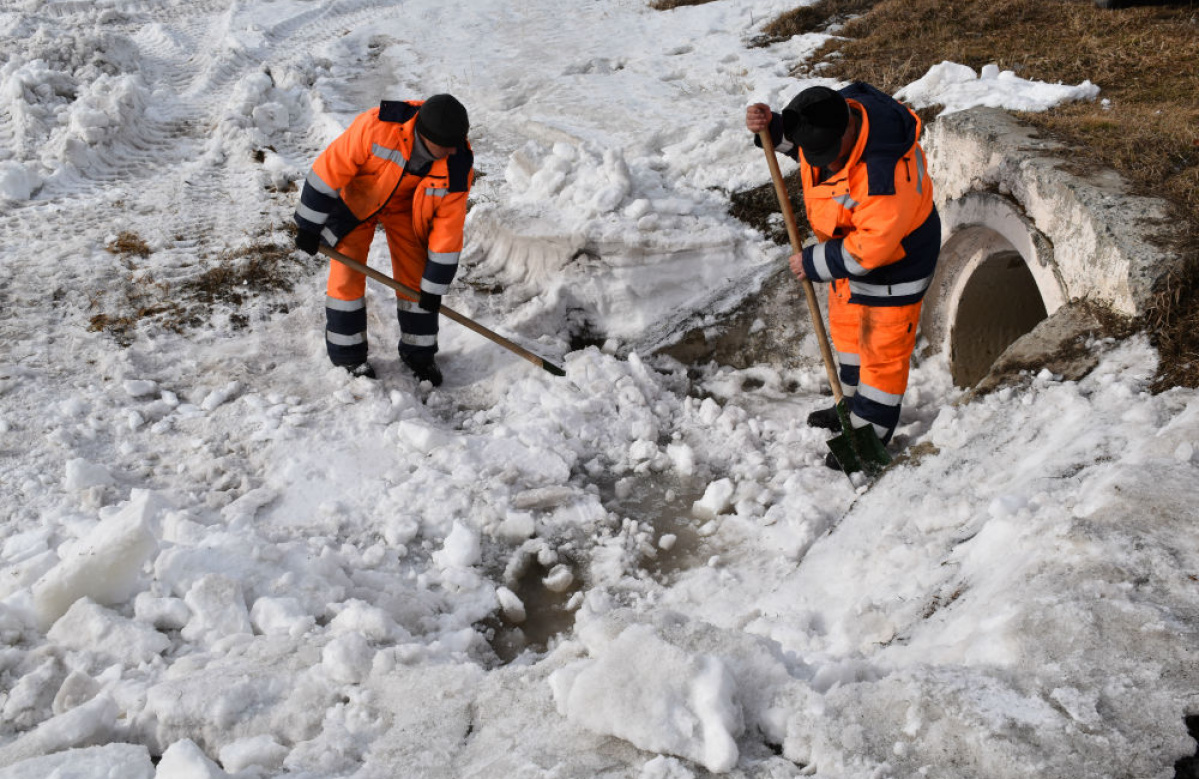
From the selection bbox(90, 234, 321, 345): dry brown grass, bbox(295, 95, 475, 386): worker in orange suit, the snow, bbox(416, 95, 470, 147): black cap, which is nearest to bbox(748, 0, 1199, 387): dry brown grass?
→ the snow

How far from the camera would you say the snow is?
204cm

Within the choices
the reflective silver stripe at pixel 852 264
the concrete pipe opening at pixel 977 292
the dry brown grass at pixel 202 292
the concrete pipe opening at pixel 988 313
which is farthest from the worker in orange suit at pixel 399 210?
the concrete pipe opening at pixel 988 313

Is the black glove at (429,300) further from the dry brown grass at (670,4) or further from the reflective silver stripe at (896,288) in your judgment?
the dry brown grass at (670,4)

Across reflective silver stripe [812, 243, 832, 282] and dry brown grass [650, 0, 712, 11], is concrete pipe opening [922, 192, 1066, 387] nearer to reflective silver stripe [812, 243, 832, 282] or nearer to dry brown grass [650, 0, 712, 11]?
reflective silver stripe [812, 243, 832, 282]

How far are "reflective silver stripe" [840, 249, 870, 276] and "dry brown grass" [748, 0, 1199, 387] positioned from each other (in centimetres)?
115

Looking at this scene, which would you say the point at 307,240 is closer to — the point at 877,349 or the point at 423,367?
the point at 423,367

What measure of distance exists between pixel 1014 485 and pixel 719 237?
9.44ft

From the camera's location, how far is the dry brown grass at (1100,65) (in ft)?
11.2

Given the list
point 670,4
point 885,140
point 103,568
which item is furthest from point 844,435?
point 670,4

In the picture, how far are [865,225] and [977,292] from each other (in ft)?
5.40

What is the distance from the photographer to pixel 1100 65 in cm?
641

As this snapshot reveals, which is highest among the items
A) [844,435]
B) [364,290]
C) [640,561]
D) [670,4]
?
[670,4]

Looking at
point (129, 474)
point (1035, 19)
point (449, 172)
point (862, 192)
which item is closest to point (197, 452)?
point (129, 474)

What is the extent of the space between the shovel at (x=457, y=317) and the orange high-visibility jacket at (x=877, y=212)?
162 cm
